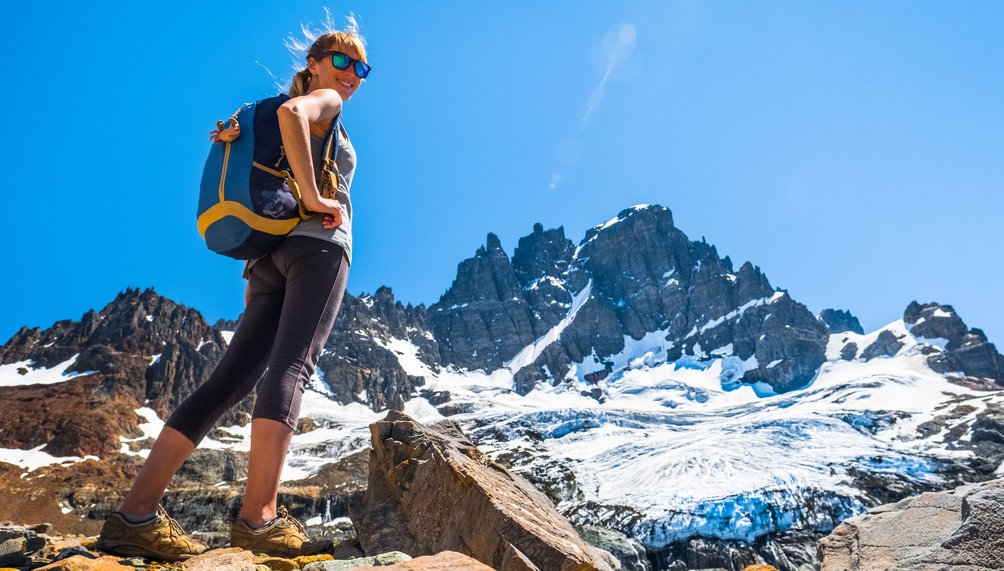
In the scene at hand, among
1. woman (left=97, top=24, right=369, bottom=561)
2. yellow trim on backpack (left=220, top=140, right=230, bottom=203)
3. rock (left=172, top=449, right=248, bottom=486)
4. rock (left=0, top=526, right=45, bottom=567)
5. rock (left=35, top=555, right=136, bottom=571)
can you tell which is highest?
rock (left=172, top=449, right=248, bottom=486)

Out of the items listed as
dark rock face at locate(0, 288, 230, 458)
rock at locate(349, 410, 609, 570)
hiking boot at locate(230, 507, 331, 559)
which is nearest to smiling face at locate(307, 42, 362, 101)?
hiking boot at locate(230, 507, 331, 559)

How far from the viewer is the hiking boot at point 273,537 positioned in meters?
3.85

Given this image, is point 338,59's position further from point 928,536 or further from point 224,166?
point 928,536

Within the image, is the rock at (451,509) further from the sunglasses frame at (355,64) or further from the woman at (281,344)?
the sunglasses frame at (355,64)

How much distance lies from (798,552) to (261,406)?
10191cm

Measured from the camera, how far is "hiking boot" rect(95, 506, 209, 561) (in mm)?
3867

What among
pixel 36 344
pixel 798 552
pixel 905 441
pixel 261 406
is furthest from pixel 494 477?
pixel 36 344

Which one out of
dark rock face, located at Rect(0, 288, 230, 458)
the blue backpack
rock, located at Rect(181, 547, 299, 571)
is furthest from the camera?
dark rock face, located at Rect(0, 288, 230, 458)

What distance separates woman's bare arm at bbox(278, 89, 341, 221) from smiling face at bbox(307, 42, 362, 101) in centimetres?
52

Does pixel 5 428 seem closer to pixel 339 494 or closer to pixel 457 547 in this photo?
pixel 339 494

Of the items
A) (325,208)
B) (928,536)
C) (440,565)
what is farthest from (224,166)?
(928,536)

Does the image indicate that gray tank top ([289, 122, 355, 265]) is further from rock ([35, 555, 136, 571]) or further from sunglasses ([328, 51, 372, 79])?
rock ([35, 555, 136, 571])

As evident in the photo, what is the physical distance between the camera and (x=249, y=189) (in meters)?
3.87

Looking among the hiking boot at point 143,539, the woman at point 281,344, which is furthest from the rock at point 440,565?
the hiking boot at point 143,539
